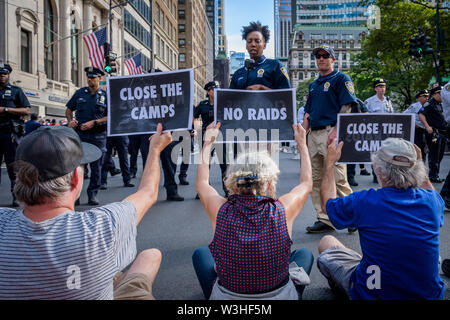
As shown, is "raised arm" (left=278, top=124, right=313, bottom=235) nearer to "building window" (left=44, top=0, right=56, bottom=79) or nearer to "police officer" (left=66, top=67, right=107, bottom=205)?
"police officer" (left=66, top=67, right=107, bottom=205)

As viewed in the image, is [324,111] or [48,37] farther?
[48,37]

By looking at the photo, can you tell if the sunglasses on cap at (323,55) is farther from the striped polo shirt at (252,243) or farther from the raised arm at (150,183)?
the striped polo shirt at (252,243)

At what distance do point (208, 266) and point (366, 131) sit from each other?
250 cm

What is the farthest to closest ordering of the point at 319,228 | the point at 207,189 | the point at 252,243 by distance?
the point at 319,228 < the point at 207,189 < the point at 252,243

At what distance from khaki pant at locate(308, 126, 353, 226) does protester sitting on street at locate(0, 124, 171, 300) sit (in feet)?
11.5

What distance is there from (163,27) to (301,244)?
195 feet

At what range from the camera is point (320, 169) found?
16.6 ft

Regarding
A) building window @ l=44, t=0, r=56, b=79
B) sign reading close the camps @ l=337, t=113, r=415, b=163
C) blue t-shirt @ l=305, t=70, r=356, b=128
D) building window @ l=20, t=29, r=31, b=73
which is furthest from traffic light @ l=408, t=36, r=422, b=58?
building window @ l=44, t=0, r=56, b=79

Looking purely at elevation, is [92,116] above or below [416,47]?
below

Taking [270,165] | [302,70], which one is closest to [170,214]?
[270,165]

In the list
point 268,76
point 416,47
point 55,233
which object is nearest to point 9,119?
point 268,76

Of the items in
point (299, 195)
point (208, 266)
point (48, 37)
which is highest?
point (48, 37)

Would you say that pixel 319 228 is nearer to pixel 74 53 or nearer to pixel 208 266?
pixel 208 266

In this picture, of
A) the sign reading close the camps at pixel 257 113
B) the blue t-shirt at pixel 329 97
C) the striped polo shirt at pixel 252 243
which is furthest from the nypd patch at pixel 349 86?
the striped polo shirt at pixel 252 243
